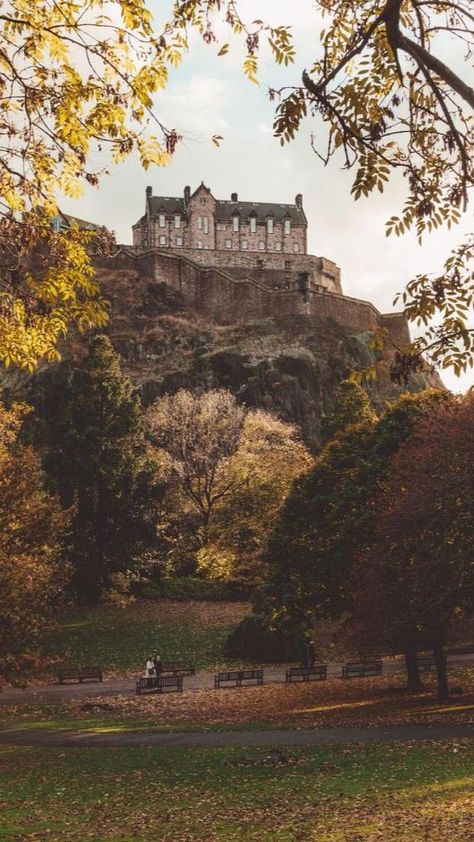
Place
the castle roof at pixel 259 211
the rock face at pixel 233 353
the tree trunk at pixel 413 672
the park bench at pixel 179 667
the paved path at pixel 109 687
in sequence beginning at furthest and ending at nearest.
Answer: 1. the castle roof at pixel 259 211
2. the rock face at pixel 233 353
3. the park bench at pixel 179 667
4. the paved path at pixel 109 687
5. the tree trunk at pixel 413 672

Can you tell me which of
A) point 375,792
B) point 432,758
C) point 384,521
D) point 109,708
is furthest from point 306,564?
point 375,792

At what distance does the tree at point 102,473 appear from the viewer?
3950 centimetres

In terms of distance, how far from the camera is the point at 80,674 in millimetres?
28641

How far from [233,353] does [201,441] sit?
17.2 m

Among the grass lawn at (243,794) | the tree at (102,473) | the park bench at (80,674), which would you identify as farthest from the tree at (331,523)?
the tree at (102,473)

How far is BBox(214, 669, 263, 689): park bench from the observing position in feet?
88.9

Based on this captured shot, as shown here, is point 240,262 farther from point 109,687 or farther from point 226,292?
point 109,687

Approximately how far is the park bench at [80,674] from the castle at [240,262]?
152 ft

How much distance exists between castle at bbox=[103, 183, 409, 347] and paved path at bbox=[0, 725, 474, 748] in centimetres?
5513

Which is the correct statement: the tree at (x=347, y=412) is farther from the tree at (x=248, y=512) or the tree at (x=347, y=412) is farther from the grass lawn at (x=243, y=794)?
the grass lawn at (x=243, y=794)

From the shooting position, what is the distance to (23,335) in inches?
311

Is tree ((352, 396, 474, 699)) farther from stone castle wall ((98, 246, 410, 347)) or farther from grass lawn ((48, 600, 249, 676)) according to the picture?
stone castle wall ((98, 246, 410, 347))

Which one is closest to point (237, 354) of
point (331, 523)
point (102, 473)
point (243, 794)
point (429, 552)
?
point (102, 473)

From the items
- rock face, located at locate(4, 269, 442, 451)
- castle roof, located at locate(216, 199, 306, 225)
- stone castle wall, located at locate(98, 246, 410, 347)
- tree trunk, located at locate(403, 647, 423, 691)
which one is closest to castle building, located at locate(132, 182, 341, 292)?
castle roof, located at locate(216, 199, 306, 225)
